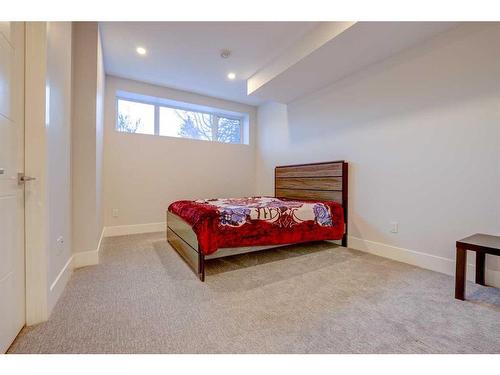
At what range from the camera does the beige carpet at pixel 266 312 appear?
1112mm

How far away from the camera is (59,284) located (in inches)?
62.2

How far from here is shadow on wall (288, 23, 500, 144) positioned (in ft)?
6.19

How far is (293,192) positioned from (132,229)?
2.66 meters

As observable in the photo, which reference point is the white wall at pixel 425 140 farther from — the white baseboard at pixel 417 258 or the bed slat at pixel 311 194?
the bed slat at pixel 311 194

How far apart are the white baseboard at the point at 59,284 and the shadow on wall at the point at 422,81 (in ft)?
10.8

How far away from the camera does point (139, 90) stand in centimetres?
362

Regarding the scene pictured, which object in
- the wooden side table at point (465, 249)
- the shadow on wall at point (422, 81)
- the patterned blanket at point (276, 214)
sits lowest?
the wooden side table at point (465, 249)

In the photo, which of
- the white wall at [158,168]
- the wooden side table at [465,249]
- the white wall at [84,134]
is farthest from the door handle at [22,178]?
the wooden side table at [465,249]

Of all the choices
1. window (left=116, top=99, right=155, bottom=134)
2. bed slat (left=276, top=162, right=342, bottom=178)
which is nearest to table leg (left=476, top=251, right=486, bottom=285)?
bed slat (left=276, top=162, right=342, bottom=178)

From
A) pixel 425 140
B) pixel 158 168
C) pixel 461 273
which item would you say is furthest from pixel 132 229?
pixel 425 140

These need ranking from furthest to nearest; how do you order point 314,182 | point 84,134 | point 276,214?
point 314,182, point 276,214, point 84,134

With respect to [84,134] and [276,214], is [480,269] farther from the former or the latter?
[84,134]

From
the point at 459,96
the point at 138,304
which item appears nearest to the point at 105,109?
the point at 138,304
